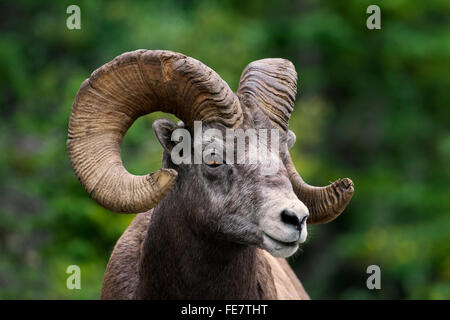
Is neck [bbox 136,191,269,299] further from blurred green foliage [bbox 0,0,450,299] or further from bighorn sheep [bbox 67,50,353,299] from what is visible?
blurred green foliage [bbox 0,0,450,299]

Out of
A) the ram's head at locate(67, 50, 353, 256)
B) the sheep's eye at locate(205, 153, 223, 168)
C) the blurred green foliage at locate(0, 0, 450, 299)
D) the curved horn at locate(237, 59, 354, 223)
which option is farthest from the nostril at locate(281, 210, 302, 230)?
the blurred green foliage at locate(0, 0, 450, 299)

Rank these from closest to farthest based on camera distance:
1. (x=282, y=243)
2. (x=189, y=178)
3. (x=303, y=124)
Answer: (x=282, y=243) → (x=189, y=178) → (x=303, y=124)

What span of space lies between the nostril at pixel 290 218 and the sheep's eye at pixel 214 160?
30.4 inches

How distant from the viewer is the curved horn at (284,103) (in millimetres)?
6992

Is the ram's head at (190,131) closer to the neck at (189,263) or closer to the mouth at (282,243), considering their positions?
the mouth at (282,243)

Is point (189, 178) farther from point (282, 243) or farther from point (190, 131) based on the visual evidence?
point (282, 243)

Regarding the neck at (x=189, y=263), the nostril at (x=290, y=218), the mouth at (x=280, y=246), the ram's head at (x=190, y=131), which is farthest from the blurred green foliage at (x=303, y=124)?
the nostril at (x=290, y=218)

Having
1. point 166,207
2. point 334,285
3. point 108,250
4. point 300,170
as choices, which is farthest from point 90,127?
point 334,285

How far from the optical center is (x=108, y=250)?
1491 centimetres

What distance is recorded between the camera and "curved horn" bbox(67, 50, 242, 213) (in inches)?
263

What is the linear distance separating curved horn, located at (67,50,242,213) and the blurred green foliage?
625cm

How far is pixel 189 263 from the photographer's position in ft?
22.7

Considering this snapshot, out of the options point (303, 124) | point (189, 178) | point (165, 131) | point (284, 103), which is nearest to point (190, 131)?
point (165, 131)

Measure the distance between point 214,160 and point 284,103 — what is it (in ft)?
2.64
